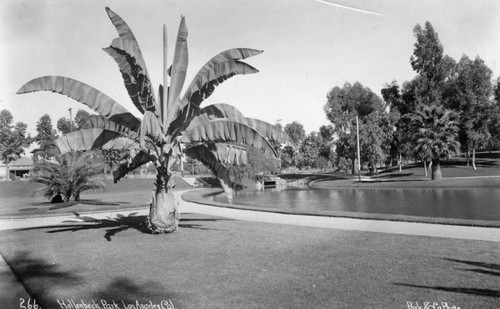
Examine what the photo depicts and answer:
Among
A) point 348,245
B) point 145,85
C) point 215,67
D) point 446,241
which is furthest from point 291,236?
point 145,85

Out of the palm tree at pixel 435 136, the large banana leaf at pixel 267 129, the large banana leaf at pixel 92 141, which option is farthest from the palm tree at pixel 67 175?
the palm tree at pixel 435 136

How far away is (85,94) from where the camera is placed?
29.6 feet

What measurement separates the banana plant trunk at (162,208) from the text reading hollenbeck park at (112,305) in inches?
195

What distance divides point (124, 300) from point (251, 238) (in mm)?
4740

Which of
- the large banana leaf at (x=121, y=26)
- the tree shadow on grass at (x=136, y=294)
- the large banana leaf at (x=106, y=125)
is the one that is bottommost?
the tree shadow on grass at (x=136, y=294)

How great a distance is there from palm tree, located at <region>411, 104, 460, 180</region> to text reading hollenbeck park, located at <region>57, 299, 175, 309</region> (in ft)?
114

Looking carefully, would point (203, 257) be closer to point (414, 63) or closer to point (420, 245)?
point (420, 245)

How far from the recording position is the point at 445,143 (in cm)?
3488

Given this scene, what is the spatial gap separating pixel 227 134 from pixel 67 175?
48.4ft

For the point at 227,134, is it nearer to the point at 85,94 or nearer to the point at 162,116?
the point at 162,116

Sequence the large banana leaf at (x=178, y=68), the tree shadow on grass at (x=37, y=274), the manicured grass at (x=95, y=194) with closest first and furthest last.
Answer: the tree shadow on grass at (x=37, y=274), the large banana leaf at (x=178, y=68), the manicured grass at (x=95, y=194)

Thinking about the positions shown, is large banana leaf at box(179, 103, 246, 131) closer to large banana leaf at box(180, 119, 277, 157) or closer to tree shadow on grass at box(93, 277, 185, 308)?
large banana leaf at box(180, 119, 277, 157)

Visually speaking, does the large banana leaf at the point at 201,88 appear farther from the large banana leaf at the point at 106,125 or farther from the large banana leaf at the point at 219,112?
the large banana leaf at the point at 106,125

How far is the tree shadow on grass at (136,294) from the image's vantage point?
16.7 feet
